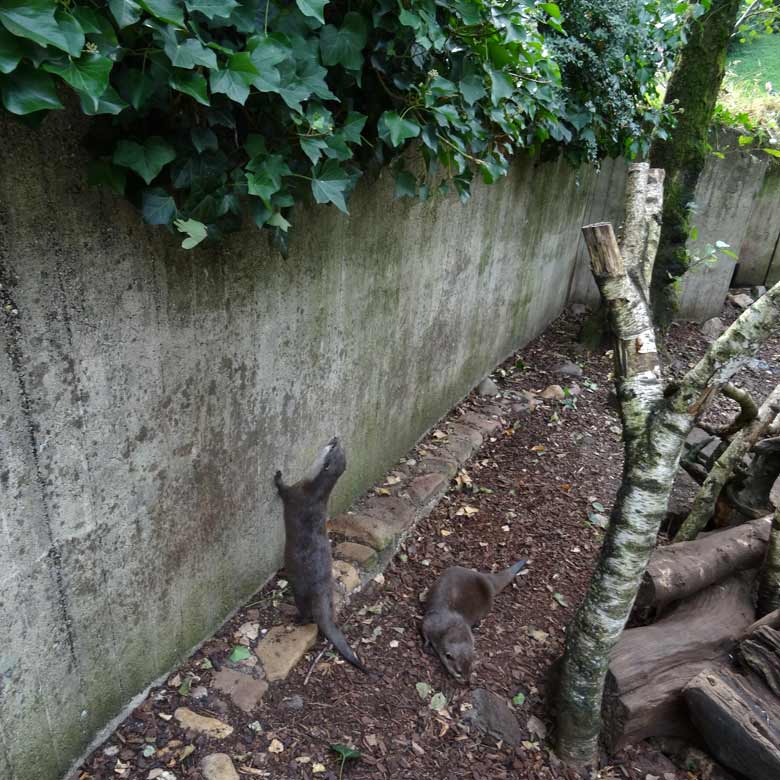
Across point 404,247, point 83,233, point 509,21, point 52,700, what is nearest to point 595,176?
point 404,247

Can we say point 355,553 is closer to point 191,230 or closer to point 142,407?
point 142,407

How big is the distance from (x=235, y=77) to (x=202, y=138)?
0.29 meters

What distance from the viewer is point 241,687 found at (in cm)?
264

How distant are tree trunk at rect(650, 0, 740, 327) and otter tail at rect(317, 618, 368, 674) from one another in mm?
5191

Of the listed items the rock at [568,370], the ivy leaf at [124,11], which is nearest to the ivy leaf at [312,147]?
the ivy leaf at [124,11]

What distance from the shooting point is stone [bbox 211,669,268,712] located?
8.49 ft

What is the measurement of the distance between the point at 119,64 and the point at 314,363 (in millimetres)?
1710

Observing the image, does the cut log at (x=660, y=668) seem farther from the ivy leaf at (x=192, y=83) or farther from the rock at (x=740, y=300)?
the rock at (x=740, y=300)

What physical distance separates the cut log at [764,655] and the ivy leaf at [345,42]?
2.78m

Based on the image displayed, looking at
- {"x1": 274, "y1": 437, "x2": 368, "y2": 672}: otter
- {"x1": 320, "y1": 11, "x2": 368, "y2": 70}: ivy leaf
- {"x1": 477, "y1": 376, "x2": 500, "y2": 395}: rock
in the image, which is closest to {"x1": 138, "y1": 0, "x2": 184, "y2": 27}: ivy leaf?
{"x1": 320, "y1": 11, "x2": 368, "y2": 70}: ivy leaf

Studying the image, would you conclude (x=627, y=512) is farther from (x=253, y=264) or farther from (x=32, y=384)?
(x=32, y=384)

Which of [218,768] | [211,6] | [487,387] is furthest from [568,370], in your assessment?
[211,6]

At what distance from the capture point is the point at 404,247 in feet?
12.0

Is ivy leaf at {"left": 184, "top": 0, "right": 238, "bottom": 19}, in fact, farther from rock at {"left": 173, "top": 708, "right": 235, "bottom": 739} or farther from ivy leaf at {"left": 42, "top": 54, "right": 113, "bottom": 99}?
rock at {"left": 173, "top": 708, "right": 235, "bottom": 739}
